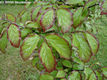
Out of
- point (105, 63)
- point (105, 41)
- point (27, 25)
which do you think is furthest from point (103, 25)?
point (27, 25)

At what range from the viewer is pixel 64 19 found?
0.59 m

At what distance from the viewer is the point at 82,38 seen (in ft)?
2.24

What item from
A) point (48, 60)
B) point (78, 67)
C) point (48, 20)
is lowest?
point (78, 67)

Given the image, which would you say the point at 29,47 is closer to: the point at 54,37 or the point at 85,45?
the point at 54,37

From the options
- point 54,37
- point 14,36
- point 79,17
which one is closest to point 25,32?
point 14,36

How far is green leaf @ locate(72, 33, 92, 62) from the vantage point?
0.64 m

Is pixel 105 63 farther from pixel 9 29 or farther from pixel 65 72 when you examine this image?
pixel 9 29

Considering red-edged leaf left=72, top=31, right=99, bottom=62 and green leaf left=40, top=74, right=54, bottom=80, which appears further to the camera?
green leaf left=40, top=74, right=54, bottom=80

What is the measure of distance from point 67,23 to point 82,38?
150 millimetres

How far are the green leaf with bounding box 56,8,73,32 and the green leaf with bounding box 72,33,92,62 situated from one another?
12 cm

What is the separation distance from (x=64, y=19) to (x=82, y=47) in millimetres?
174

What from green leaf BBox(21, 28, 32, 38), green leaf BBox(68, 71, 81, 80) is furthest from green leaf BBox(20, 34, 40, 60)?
green leaf BBox(68, 71, 81, 80)

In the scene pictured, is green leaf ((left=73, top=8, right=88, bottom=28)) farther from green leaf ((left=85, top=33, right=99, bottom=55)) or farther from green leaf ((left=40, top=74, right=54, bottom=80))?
green leaf ((left=40, top=74, right=54, bottom=80))

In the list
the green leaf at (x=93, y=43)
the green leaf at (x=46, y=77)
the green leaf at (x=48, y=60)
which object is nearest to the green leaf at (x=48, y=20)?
the green leaf at (x=48, y=60)
